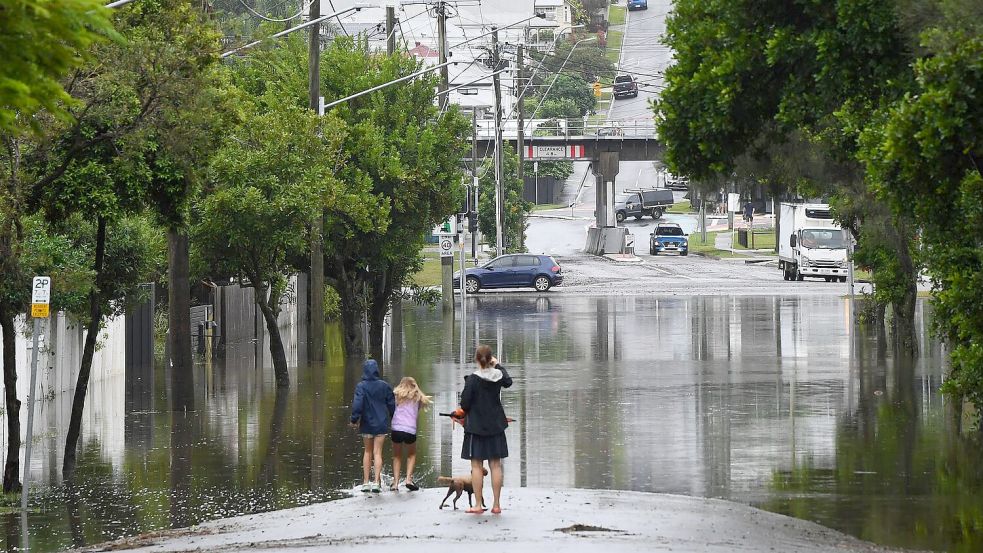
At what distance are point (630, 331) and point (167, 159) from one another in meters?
22.1

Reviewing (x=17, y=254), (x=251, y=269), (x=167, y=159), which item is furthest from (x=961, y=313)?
(x=251, y=269)

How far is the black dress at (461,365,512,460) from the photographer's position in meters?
12.8

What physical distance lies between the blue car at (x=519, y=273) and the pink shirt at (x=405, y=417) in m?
41.4

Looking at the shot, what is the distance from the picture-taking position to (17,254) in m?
15.2

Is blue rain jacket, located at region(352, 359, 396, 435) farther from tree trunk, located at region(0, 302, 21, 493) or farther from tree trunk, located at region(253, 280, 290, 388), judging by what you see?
tree trunk, located at region(253, 280, 290, 388)

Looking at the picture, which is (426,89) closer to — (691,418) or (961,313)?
(691,418)

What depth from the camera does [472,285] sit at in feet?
182

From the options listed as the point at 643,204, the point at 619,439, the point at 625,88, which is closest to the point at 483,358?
the point at 619,439

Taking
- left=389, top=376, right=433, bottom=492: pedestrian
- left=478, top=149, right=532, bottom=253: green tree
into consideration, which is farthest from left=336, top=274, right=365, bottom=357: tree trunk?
left=478, top=149, right=532, bottom=253: green tree

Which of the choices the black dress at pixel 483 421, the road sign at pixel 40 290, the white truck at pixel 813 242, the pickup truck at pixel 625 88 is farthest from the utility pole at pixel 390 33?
the pickup truck at pixel 625 88

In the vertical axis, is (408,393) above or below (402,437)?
above

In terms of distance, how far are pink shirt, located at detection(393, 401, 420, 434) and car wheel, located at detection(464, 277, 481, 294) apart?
134 feet

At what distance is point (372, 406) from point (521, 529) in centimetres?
304

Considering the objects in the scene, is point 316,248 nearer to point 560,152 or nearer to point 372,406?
point 372,406
